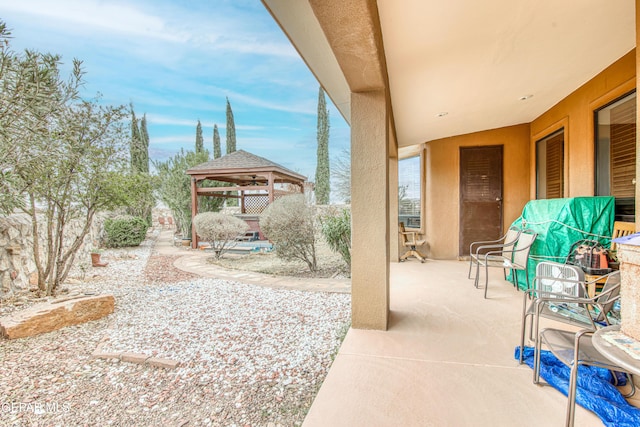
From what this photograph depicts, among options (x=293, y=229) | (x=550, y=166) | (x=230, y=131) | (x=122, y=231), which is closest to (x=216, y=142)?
(x=230, y=131)

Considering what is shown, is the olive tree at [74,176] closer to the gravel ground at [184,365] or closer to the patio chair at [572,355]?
the gravel ground at [184,365]

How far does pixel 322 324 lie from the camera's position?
294 cm

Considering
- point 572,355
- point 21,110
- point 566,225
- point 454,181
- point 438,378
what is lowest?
point 438,378

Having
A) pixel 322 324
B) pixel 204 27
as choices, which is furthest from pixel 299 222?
pixel 204 27

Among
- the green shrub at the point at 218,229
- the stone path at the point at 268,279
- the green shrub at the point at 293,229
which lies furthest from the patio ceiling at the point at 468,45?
the green shrub at the point at 218,229

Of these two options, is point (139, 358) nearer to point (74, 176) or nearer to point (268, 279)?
point (268, 279)

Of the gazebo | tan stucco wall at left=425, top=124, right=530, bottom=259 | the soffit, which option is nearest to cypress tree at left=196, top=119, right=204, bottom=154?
the gazebo

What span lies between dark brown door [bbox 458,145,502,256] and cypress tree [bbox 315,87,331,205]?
34.6 feet

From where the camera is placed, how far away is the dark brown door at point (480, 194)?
5527mm

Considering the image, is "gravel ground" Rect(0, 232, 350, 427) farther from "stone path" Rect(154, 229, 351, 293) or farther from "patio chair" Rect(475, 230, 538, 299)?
"patio chair" Rect(475, 230, 538, 299)

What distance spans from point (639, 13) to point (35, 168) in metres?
5.01

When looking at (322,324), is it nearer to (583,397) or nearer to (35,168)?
(583,397)

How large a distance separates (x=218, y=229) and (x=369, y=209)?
4.98m

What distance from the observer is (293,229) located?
17.1 ft
